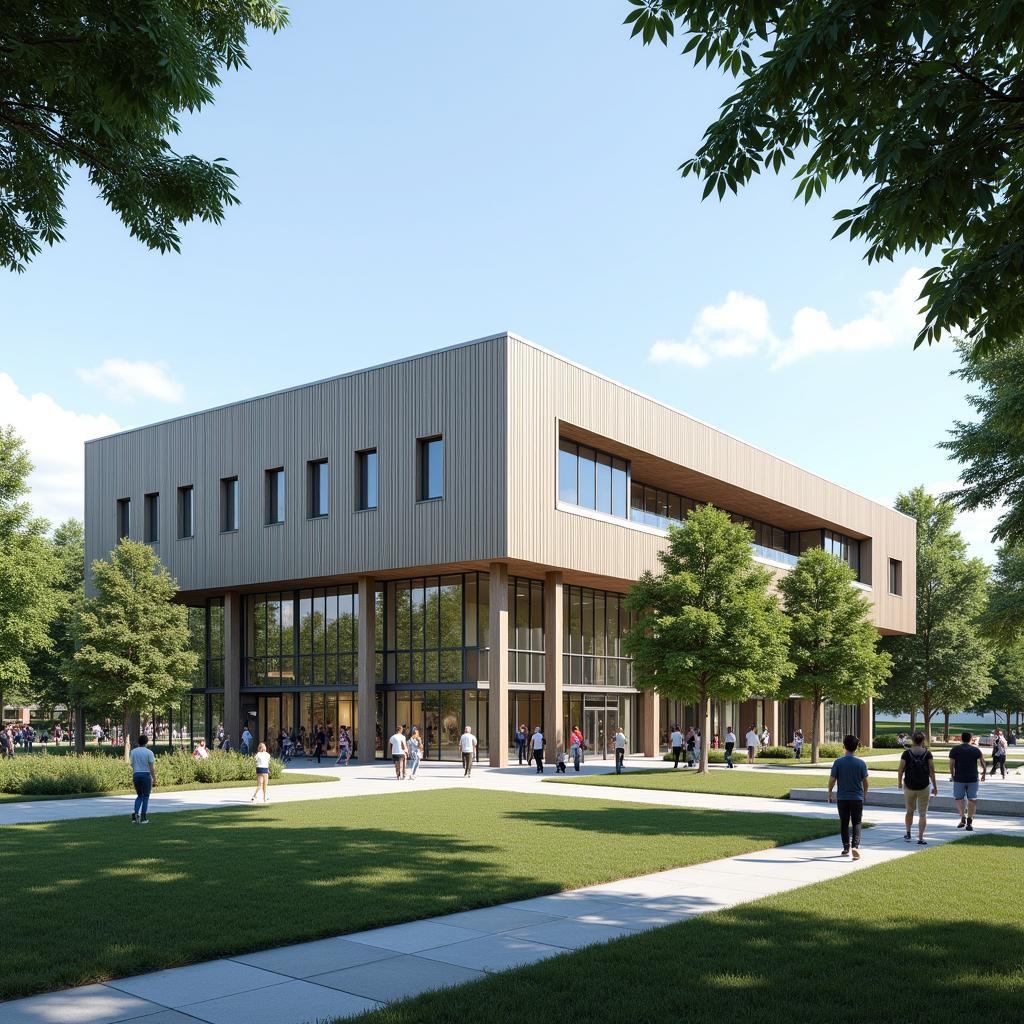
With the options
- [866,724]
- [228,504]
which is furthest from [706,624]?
[866,724]

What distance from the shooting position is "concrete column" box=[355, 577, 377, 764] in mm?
42906

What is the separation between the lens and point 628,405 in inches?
1718

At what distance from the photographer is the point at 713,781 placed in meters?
32.4

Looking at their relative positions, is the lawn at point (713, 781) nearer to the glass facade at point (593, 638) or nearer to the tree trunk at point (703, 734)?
the tree trunk at point (703, 734)

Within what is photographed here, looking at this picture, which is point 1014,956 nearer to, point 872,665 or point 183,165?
point 183,165

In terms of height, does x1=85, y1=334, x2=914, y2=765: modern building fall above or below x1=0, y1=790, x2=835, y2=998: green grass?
above

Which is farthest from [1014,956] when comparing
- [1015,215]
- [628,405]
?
[628,405]

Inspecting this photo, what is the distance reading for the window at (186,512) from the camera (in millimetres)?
49062

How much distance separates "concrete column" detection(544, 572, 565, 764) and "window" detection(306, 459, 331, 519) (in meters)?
9.96

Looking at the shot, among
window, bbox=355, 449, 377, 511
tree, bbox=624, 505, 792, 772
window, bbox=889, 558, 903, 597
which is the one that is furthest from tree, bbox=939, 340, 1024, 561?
window, bbox=889, 558, 903, 597

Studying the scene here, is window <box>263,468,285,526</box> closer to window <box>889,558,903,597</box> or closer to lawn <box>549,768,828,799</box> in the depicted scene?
lawn <box>549,768,828,799</box>

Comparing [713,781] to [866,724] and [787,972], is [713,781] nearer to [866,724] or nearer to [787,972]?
[787,972]

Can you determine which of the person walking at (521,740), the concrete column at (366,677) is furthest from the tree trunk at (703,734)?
the concrete column at (366,677)

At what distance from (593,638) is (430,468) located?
12030 mm
